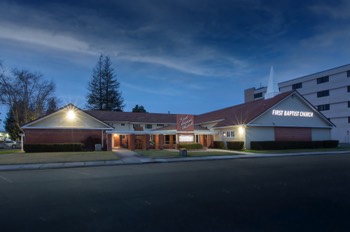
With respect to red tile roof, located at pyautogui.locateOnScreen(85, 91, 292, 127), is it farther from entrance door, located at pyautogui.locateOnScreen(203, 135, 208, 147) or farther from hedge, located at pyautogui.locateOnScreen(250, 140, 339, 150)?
hedge, located at pyautogui.locateOnScreen(250, 140, 339, 150)

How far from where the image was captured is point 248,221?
17.3 feet

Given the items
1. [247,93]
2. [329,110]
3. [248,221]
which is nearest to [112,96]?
[247,93]

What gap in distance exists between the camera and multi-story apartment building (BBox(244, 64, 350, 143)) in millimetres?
49250

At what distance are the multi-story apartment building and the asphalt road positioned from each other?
1908 inches

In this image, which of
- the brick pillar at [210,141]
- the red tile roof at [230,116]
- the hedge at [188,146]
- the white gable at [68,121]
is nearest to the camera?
the white gable at [68,121]

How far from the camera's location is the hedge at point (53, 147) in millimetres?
26406

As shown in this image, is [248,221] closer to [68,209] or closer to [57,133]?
[68,209]

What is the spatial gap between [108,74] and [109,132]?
39651 mm

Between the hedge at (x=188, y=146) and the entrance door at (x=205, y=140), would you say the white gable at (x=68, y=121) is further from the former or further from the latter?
the entrance door at (x=205, y=140)

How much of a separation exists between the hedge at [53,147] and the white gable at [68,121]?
8.23ft

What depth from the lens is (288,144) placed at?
100 feet

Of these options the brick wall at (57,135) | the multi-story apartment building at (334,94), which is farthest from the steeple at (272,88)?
the brick wall at (57,135)

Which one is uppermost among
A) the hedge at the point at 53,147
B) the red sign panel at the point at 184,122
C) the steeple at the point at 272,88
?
the steeple at the point at 272,88

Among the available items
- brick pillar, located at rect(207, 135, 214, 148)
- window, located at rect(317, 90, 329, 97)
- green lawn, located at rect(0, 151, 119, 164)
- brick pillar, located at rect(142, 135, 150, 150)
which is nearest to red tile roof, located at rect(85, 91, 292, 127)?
brick pillar, located at rect(207, 135, 214, 148)
